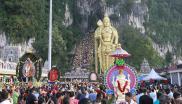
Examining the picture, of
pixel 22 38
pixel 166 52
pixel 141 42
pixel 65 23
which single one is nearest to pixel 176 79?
pixel 141 42

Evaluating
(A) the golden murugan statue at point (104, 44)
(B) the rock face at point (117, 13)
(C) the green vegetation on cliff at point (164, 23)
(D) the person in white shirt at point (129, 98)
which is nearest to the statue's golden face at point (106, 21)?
(A) the golden murugan statue at point (104, 44)

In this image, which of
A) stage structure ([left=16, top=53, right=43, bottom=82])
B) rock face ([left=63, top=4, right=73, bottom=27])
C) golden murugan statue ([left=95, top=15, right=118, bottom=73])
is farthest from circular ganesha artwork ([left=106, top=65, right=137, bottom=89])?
rock face ([left=63, top=4, right=73, bottom=27])

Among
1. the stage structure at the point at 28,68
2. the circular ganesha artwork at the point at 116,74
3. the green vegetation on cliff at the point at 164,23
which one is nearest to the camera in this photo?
the circular ganesha artwork at the point at 116,74

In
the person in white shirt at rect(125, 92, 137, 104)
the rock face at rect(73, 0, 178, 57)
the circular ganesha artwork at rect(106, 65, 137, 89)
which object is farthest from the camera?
the rock face at rect(73, 0, 178, 57)

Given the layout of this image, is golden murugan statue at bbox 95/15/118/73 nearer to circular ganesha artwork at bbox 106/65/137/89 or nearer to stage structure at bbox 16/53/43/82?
stage structure at bbox 16/53/43/82

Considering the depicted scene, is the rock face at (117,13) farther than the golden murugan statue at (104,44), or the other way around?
the rock face at (117,13)

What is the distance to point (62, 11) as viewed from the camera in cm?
4738

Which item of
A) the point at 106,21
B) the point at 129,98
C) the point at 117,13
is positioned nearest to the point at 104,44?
the point at 106,21

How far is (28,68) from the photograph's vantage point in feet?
50.2

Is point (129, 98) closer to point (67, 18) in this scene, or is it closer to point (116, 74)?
point (116, 74)

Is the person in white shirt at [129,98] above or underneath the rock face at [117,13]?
underneath

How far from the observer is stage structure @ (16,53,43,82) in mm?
15266

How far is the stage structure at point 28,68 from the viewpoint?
601 inches

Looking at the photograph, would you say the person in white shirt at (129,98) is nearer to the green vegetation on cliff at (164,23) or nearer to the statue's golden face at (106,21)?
the statue's golden face at (106,21)
